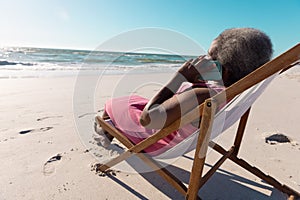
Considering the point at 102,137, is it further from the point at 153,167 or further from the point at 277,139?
the point at 277,139

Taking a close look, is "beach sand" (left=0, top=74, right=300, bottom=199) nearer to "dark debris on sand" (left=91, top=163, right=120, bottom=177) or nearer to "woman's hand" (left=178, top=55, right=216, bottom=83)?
"dark debris on sand" (left=91, top=163, right=120, bottom=177)

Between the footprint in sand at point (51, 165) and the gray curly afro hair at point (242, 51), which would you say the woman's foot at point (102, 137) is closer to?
the footprint in sand at point (51, 165)

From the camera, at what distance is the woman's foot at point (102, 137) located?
2429 millimetres

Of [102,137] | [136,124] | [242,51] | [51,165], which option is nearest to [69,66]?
[102,137]

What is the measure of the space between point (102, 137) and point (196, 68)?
1.44 m

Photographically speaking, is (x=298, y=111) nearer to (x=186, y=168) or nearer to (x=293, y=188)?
(x=293, y=188)

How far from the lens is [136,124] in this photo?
188 centimetres

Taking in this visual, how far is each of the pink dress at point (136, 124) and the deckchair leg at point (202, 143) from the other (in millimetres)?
250

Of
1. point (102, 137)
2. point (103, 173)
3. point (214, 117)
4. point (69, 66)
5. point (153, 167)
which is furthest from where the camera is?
point (69, 66)

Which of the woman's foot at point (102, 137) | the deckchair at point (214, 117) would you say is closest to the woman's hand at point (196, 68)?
the deckchair at point (214, 117)

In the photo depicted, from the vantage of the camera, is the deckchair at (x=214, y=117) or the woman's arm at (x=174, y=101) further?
the woman's arm at (x=174, y=101)

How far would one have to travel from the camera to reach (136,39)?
2.11m

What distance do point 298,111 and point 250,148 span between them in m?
2.11

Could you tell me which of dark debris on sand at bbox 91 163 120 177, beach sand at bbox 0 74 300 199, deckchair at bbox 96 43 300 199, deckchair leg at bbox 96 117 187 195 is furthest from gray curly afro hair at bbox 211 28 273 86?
dark debris on sand at bbox 91 163 120 177
